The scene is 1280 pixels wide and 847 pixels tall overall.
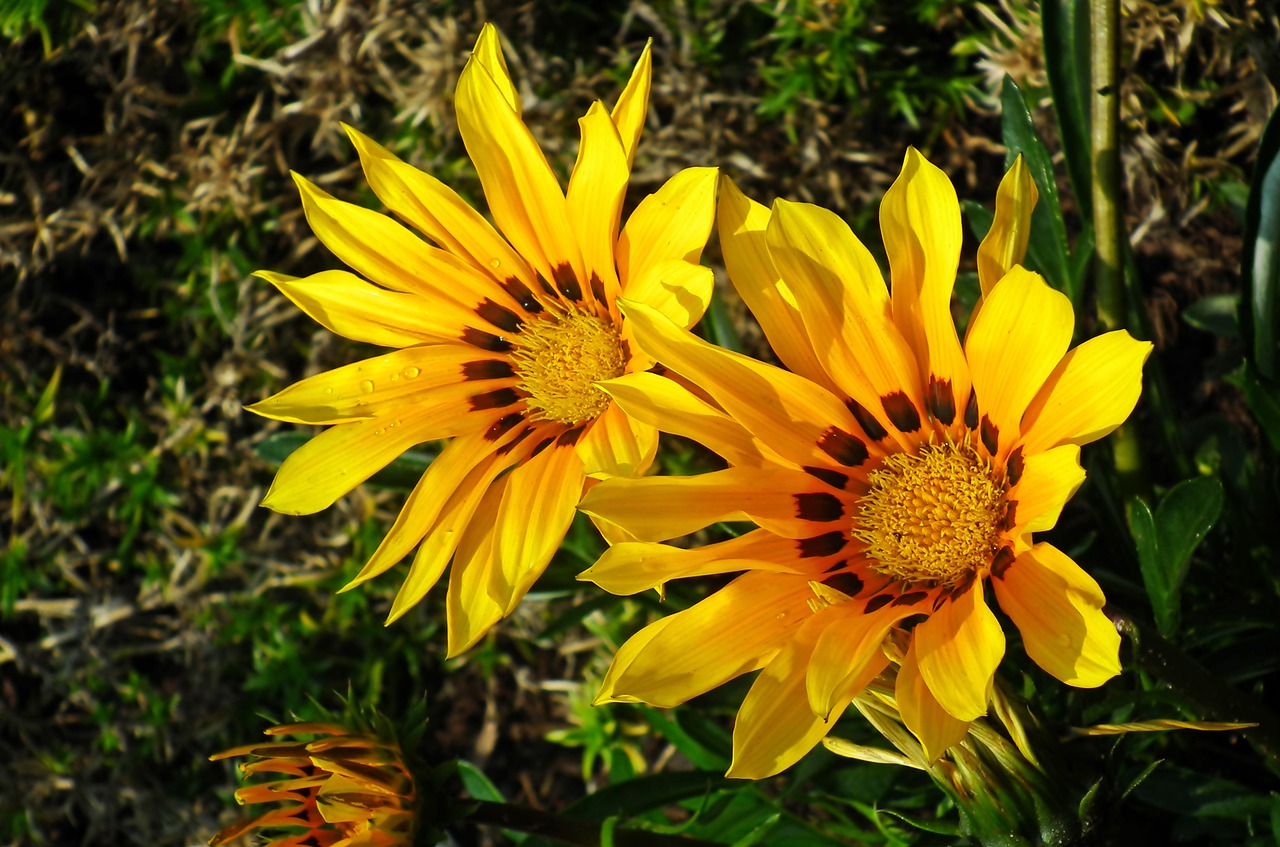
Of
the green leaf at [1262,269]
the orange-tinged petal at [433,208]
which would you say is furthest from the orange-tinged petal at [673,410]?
the green leaf at [1262,269]

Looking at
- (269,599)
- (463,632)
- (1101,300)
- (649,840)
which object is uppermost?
(1101,300)

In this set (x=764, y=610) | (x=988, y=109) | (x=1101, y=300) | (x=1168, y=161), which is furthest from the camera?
(x=988, y=109)

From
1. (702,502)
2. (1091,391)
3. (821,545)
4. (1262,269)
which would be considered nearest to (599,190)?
(702,502)

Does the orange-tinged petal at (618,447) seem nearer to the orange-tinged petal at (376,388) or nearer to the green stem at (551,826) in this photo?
the orange-tinged petal at (376,388)

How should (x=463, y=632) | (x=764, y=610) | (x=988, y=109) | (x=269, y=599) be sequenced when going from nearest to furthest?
(x=764, y=610) → (x=463, y=632) → (x=988, y=109) → (x=269, y=599)

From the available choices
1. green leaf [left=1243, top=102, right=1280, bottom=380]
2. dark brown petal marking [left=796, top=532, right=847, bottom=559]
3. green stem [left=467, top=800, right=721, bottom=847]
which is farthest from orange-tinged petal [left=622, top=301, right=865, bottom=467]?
green leaf [left=1243, top=102, right=1280, bottom=380]

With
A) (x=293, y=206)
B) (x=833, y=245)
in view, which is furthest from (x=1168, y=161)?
(x=293, y=206)

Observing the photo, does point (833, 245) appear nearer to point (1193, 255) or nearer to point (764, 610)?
point (764, 610)
